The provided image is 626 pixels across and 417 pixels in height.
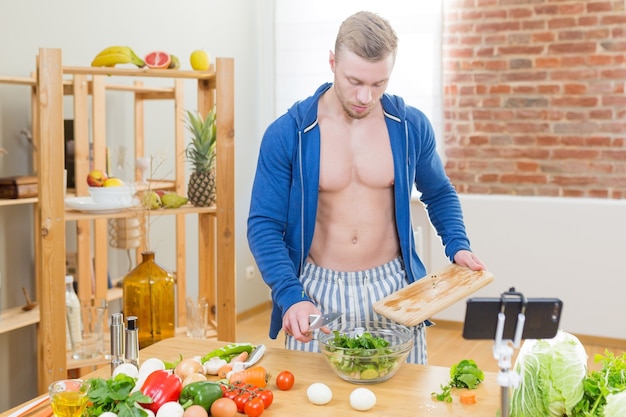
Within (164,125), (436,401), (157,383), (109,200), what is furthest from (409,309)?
(164,125)

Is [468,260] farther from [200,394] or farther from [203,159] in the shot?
[203,159]

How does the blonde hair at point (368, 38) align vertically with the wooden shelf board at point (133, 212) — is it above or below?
above

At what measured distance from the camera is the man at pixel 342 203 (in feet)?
7.77

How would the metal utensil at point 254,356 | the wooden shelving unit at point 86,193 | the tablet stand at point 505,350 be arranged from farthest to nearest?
1. the wooden shelving unit at point 86,193
2. the metal utensil at point 254,356
3. the tablet stand at point 505,350

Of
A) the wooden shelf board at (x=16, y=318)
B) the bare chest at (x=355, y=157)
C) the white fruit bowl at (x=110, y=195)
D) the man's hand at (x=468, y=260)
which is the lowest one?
the wooden shelf board at (x=16, y=318)

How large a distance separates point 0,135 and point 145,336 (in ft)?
4.28

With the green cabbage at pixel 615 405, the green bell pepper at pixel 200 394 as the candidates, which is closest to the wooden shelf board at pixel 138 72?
the green bell pepper at pixel 200 394

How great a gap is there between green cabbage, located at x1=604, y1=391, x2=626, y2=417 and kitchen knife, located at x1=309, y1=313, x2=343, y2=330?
0.74 metres

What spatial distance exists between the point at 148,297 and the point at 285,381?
135cm

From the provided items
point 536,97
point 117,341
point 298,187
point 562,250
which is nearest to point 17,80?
point 298,187

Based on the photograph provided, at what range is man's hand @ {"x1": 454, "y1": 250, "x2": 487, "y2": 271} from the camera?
2264 millimetres

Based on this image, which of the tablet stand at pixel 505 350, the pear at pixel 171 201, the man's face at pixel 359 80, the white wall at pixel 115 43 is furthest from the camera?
the white wall at pixel 115 43

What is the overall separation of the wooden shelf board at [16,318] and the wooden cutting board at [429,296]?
6.51 ft

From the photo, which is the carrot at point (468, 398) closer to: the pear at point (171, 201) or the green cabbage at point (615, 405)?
the green cabbage at point (615, 405)
